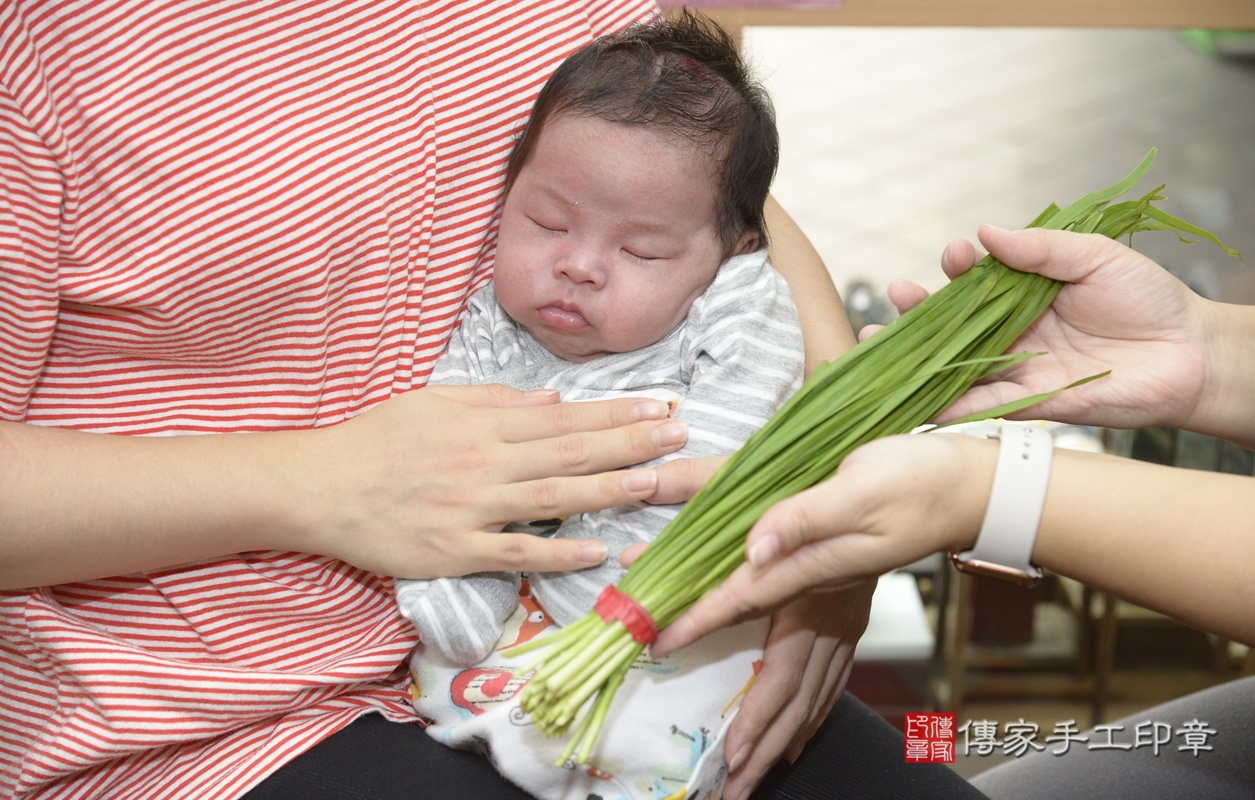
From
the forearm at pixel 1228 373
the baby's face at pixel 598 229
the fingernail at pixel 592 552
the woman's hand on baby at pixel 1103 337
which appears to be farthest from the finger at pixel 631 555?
the forearm at pixel 1228 373

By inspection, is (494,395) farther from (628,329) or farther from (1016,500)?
(1016,500)

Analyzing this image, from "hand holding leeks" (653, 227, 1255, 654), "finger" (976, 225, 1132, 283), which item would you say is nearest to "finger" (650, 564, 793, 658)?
"hand holding leeks" (653, 227, 1255, 654)

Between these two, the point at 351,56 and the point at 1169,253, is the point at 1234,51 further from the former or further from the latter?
the point at 351,56

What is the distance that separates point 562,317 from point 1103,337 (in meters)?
0.70

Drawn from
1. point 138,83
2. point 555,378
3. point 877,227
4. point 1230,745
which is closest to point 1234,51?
point 877,227

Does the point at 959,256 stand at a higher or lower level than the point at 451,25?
lower

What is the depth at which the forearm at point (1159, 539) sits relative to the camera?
102 cm

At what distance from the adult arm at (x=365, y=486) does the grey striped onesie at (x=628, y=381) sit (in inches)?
2.3

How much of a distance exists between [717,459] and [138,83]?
725mm

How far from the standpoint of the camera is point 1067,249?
121 cm

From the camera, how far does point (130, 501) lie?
1024 mm

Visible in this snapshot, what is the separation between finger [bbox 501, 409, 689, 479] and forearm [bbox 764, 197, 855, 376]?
0.32 meters

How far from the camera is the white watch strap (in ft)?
3.40

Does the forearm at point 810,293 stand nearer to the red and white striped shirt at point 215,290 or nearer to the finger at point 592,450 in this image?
the finger at point 592,450
